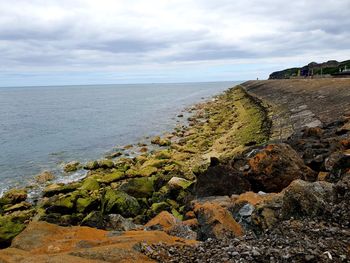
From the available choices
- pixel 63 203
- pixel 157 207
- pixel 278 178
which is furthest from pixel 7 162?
pixel 278 178

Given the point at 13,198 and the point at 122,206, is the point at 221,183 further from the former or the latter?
the point at 13,198

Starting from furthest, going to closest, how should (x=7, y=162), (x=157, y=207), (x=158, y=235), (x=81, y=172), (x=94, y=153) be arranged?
(x=94, y=153)
(x=7, y=162)
(x=81, y=172)
(x=157, y=207)
(x=158, y=235)

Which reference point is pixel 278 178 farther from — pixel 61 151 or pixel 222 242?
pixel 61 151

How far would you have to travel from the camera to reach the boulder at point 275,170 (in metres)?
12.6

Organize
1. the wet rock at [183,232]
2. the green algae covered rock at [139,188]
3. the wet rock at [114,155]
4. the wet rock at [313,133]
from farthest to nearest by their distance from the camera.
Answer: the wet rock at [114,155] < the wet rock at [313,133] < the green algae covered rock at [139,188] < the wet rock at [183,232]

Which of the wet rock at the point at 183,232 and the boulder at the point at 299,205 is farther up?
the boulder at the point at 299,205

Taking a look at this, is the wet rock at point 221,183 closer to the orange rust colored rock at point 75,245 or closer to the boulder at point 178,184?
the boulder at point 178,184

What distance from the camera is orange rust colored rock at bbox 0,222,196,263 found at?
6.06 m

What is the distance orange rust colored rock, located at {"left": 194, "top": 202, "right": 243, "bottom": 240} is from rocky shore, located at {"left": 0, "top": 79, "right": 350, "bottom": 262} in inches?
1.1

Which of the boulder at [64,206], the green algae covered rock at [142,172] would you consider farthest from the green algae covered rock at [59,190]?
the boulder at [64,206]

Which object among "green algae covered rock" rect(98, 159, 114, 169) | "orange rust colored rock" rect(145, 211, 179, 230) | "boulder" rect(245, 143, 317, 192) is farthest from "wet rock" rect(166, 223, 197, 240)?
"green algae covered rock" rect(98, 159, 114, 169)

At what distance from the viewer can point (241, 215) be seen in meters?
8.85

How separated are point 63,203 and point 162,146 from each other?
18502 mm

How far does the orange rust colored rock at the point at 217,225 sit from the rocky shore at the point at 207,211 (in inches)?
1.1
